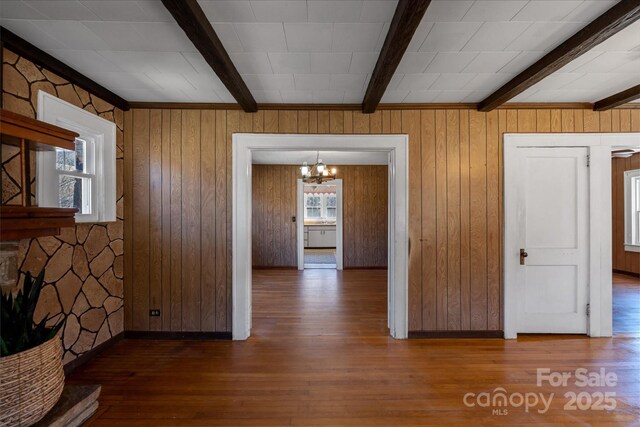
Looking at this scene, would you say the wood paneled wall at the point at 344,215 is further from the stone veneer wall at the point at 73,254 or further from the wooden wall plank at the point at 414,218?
the stone veneer wall at the point at 73,254

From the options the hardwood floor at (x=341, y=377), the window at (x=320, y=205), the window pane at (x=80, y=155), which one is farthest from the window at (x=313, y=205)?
the window pane at (x=80, y=155)

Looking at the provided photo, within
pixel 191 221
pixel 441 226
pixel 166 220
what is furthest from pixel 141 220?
pixel 441 226

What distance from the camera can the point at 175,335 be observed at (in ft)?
10.1

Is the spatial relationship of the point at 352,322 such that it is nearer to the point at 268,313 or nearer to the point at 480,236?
the point at 268,313

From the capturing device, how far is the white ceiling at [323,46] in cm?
167

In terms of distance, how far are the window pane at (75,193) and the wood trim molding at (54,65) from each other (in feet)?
2.57

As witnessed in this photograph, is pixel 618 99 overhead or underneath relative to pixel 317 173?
overhead

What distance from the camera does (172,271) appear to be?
3074 mm

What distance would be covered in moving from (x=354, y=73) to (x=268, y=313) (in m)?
2.99

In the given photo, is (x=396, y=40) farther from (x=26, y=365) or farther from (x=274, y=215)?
(x=274, y=215)

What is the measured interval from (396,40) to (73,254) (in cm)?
293

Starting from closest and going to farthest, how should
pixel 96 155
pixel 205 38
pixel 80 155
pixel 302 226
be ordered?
pixel 205 38 < pixel 80 155 < pixel 96 155 < pixel 302 226

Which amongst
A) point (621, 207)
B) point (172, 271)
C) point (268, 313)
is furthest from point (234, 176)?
point (621, 207)

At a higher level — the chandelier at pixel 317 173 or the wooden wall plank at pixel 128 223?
the chandelier at pixel 317 173
